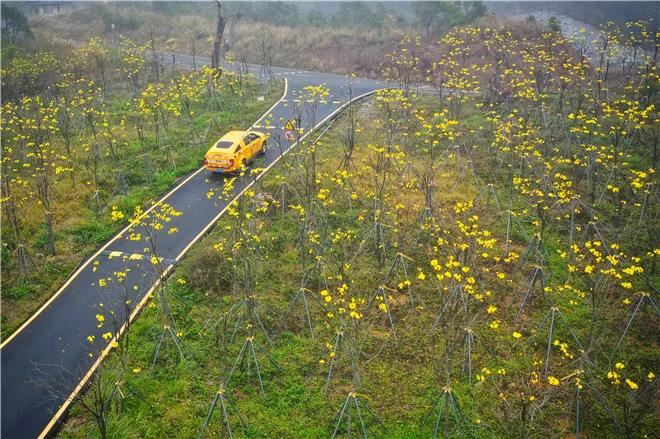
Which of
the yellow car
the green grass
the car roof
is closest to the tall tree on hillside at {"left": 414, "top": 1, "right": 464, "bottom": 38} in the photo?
the car roof

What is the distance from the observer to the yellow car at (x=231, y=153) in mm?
25344

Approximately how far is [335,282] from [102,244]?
10.2m

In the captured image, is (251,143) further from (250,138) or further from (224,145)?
(224,145)

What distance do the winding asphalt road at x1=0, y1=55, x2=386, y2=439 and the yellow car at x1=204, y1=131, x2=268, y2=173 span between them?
83 centimetres

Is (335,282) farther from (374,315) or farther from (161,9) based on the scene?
(161,9)

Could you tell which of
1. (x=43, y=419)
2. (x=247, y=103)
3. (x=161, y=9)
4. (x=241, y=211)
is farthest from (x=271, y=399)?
(x=161, y=9)

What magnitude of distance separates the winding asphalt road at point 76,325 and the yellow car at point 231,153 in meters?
0.83

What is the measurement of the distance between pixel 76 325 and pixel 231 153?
38.0ft

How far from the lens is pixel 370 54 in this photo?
46.5 m

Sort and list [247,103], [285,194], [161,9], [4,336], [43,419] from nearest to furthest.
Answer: [43,419] → [4,336] → [285,194] → [247,103] → [161,9]

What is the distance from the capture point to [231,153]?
25.4 m

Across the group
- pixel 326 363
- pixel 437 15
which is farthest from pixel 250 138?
pixel 437 15

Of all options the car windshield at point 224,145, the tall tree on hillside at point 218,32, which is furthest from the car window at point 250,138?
the tall tree on hillside at point 218,32

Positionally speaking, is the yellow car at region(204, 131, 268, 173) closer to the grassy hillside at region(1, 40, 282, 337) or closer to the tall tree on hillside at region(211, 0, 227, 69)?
the grassy hillside at region(1, 40, 282, 337)
